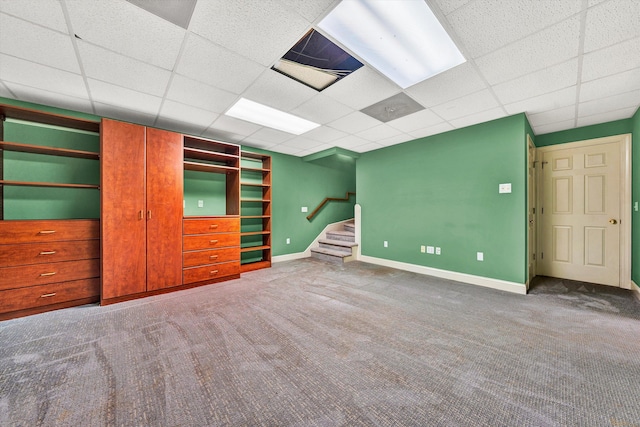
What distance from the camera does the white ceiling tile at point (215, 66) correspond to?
189 centimetres

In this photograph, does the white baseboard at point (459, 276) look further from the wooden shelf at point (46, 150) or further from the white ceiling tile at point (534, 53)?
the wooden shelf at point (46, 150)

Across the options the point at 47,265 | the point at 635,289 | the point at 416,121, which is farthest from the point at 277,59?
the point at 635,289

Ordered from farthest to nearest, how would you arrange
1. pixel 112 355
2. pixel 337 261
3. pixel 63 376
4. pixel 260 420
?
pixel 337 261, pixel 112 355, pixel 63 376, pixel 260 420

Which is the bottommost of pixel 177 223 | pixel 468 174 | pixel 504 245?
pixel 504 245

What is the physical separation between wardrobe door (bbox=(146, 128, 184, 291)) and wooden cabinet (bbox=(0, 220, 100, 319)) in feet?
1.86

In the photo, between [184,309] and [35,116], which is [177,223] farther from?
[35,116]

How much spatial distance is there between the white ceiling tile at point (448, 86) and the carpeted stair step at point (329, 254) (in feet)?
10.9

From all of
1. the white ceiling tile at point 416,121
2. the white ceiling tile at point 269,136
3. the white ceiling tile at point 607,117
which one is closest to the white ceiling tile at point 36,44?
the white ceiling tile at point 269,136

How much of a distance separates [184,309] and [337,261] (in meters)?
3.12

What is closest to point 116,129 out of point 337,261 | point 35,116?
point 35,116

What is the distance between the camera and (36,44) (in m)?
1.83

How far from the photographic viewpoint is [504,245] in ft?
11.0

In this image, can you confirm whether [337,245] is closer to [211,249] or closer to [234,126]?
[211,249]

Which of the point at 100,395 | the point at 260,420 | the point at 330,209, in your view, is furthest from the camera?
the point at 330,209
